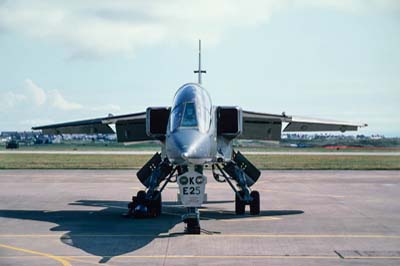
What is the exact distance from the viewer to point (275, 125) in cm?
2164

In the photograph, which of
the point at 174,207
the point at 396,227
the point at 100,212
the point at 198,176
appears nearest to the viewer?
the point at 198,176

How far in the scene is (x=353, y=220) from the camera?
17.1 meters

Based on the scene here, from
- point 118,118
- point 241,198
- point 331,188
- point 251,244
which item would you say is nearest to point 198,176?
point 251,244

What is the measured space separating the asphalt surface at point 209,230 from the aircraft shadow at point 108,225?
22mm

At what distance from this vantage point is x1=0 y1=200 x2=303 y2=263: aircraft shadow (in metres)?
12.8

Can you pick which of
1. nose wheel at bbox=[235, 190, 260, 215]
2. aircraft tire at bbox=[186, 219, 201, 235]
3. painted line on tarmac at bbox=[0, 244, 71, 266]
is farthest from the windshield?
painted line on tarmac at bbox=[0, 244, 71, 266]

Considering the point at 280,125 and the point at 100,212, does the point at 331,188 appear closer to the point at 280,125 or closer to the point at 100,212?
the point at 280,125

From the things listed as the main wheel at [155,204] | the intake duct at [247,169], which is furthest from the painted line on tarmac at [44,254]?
the intake duct at [247,169]

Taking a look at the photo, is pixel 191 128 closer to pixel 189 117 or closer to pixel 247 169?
pixel 189 117

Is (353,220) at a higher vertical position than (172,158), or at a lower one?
lower

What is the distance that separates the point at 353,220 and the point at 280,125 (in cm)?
541

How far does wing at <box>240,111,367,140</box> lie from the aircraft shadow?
318 cm

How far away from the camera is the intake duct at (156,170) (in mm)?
17688

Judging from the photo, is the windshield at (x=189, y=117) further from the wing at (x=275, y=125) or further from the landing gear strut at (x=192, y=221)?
the wing at (x=275, y=125)
